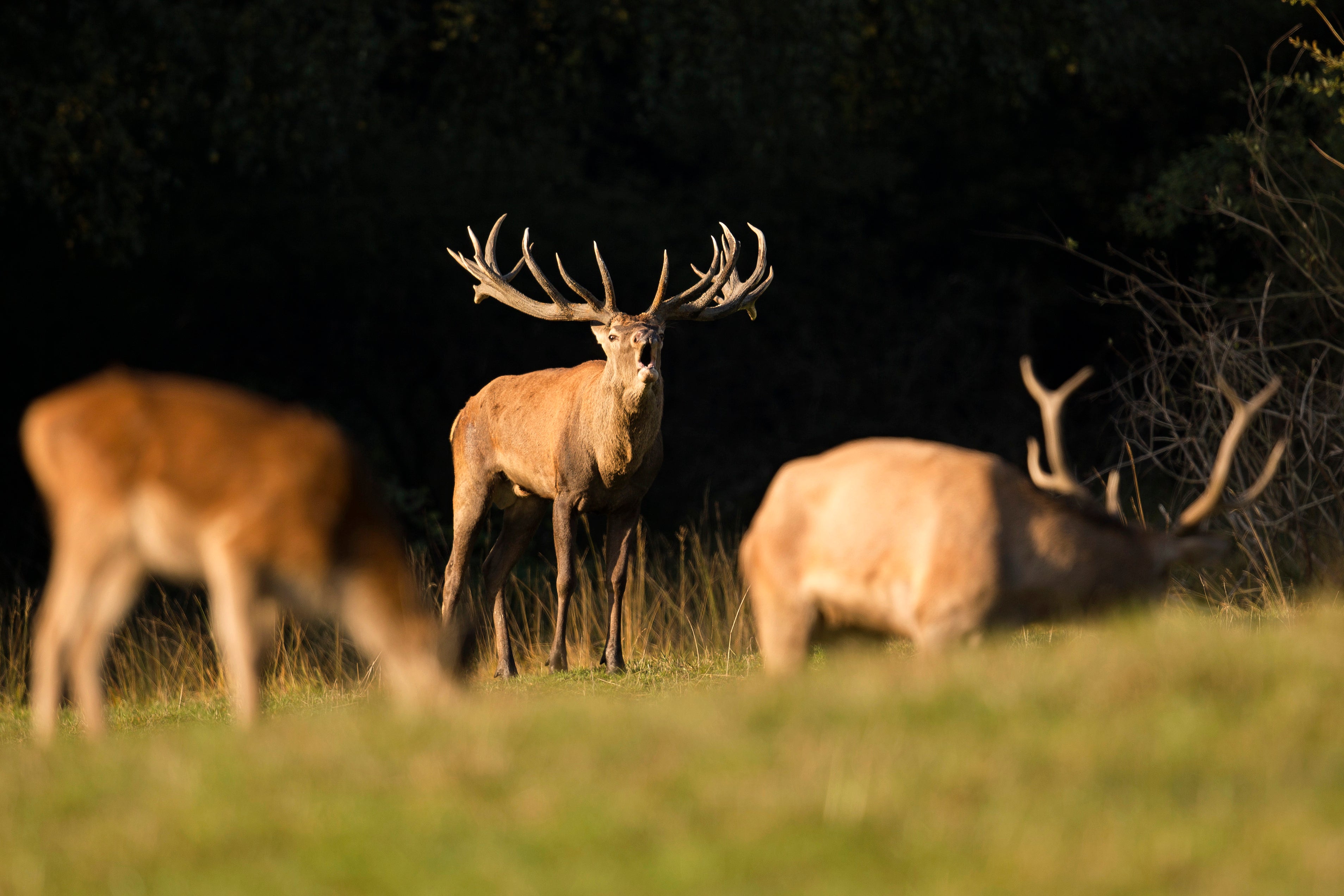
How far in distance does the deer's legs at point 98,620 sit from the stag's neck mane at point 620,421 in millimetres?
4566

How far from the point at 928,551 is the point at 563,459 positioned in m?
5.48

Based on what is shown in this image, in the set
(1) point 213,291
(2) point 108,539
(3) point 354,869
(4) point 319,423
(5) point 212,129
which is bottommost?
(3) point 354,869

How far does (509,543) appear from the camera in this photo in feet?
36.5

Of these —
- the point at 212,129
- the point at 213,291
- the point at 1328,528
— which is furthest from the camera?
the point at 213,291

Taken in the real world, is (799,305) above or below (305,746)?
above

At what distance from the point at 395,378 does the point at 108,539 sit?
1343 cm

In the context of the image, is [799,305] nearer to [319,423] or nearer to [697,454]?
[697,454]

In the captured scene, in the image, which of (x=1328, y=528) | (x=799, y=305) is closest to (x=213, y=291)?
(x=799, y=305)

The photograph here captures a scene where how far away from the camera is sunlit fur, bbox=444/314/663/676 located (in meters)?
9.66

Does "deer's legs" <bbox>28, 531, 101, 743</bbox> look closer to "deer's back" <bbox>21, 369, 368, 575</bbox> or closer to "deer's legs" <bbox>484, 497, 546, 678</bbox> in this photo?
"deer's back" <bbox>21, 369, 368, 575</bbox>

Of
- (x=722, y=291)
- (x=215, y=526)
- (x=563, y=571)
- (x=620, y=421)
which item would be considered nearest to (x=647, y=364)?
(x=620, y=421)

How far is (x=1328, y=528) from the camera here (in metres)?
10.2

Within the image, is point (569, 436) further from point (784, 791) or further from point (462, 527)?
point (784, 791)

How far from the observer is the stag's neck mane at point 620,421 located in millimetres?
9531
